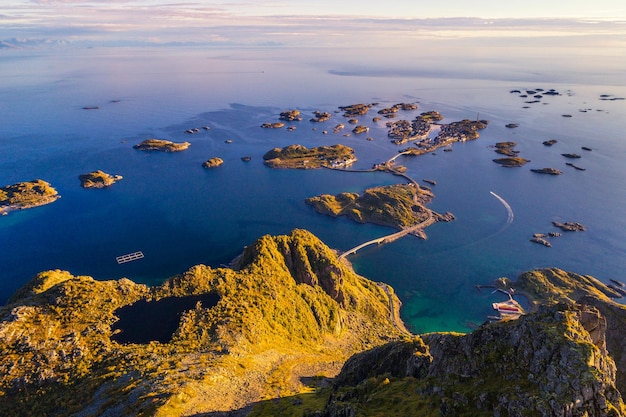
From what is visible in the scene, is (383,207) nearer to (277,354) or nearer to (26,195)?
(277,354)

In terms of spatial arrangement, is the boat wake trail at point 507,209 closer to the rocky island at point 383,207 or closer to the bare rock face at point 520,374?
the rocky island at point 383,207

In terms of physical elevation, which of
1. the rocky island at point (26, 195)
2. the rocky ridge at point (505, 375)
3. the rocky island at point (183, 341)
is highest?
the rocky ridge at point (505, 375)

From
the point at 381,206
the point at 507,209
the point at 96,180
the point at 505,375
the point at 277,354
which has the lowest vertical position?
the point at 96,180

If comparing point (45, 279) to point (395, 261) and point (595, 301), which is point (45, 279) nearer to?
point (395, 261)

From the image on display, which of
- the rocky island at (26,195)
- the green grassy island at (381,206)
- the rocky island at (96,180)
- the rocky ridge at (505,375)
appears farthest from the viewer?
the rocky island at (96,180)

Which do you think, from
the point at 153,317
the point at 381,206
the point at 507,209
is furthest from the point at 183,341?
the point at 507,209

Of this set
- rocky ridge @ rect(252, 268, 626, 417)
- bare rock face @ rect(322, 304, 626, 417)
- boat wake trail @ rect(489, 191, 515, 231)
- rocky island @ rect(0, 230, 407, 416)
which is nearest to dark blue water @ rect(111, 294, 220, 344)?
rocky island @ rect(0, 230, 407, 416)

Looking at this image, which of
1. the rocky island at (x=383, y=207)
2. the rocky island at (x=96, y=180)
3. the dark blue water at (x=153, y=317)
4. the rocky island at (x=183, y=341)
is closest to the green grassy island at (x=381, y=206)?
the rocky island at (x=383, y=207)
